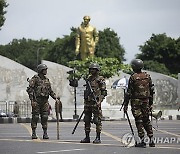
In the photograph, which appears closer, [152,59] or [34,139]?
[34,139]

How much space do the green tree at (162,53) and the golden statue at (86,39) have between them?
34.0m

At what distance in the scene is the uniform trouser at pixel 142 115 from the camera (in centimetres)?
1117

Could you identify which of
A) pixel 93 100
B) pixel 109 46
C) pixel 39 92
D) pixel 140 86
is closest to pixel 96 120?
pixel 93 100

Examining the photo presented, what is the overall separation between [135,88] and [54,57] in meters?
72.5

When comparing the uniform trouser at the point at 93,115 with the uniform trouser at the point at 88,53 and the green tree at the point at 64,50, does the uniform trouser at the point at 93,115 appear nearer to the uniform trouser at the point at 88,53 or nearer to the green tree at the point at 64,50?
the uniform trouser at the point at 88,53

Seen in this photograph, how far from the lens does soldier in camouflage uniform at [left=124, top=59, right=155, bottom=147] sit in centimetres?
1120

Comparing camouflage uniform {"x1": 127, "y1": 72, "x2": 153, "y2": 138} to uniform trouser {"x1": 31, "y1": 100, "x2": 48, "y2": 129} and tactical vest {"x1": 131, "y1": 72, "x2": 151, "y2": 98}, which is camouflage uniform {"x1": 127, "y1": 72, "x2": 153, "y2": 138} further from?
uniform trouser {"x1": 31, "y1": 100, "x2": 48, "y2": 129}

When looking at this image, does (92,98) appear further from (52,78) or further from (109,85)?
(52,78)

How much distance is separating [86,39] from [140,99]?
3000 centimetres

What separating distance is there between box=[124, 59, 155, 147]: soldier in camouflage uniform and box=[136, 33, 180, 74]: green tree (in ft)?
208

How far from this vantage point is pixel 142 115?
11227 mm

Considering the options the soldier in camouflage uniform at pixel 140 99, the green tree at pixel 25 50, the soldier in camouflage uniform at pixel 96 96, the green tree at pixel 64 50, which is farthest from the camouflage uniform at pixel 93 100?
the green tree at pixel 25 50

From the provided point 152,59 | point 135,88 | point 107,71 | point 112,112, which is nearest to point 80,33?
point 107,71

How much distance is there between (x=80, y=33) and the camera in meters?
41.2
